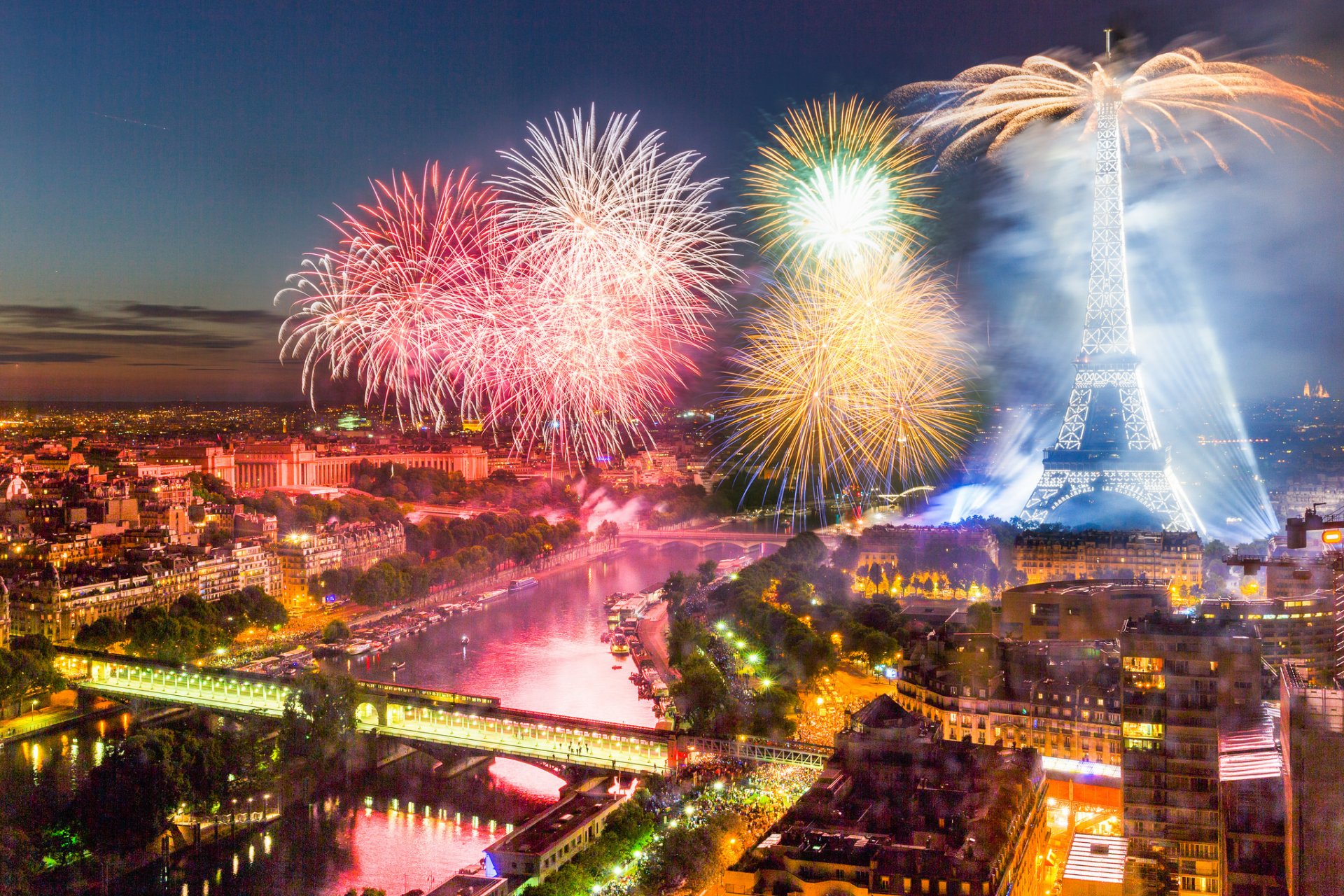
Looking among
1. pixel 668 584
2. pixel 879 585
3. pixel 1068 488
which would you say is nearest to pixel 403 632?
pixel 668 584

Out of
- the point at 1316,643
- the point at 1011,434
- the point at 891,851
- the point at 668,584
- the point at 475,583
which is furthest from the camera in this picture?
the point at 475,583

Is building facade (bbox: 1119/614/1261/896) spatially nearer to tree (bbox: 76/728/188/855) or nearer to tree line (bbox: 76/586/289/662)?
tree (bbox: 76/728/188/855)

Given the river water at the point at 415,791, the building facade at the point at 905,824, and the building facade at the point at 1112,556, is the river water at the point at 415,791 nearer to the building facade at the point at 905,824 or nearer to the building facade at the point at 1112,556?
the building facade at the point at 905,824

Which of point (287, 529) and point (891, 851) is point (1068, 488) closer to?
point (891, 851)

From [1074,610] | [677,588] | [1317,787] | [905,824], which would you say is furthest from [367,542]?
[1317,787]

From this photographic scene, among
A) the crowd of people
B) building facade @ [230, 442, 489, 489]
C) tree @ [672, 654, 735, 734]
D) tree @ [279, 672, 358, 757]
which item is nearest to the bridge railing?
tree @ [279, 672, 358, 757]

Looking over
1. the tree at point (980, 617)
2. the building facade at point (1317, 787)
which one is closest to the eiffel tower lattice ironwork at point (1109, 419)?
the tree at point (980, 617)
